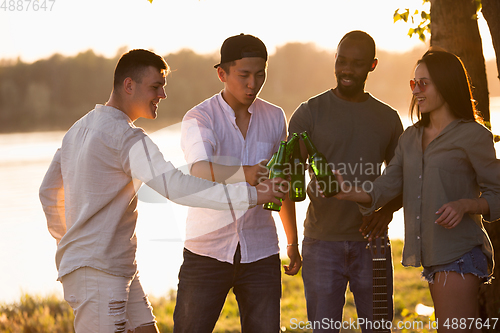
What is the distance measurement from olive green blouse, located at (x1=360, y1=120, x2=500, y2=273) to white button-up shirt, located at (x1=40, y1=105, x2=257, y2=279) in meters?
0.99

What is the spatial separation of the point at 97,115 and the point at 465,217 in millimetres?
2115

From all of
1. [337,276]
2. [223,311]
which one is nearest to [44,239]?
[223,311]

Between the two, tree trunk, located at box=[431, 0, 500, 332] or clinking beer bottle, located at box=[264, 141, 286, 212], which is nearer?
clinking beer bottle, located at box=[264, 141, 286, 212]

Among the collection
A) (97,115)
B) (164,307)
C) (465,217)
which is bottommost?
(164,307)

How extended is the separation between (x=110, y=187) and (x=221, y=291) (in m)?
1.00

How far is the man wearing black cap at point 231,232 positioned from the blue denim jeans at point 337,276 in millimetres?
293

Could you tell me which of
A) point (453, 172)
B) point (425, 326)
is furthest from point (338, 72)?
point (425, 326)

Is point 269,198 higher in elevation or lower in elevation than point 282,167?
lower

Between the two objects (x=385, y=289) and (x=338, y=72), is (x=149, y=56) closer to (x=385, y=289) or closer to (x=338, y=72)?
(x=338, y=72)

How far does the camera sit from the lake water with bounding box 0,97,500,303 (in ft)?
26.6

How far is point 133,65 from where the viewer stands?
9.04 feet

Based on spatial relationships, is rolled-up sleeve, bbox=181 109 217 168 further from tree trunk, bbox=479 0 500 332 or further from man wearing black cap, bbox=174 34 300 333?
tree trunk, bbox=479 0 500 332

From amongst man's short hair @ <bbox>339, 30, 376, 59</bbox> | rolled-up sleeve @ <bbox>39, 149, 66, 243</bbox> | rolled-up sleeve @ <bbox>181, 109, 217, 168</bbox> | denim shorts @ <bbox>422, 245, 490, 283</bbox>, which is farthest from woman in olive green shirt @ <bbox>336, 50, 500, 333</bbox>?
rolled-up sleeve @ <bbox>39, 149, 66, 243</bbox>

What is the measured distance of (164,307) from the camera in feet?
23.7
